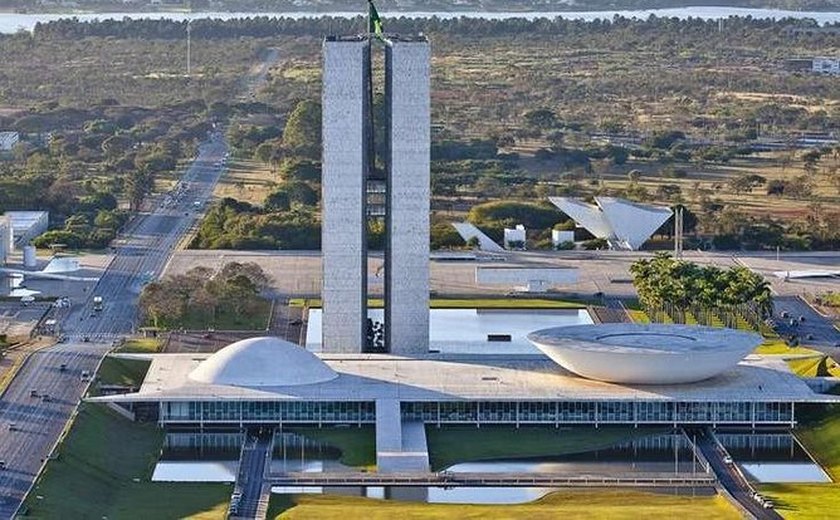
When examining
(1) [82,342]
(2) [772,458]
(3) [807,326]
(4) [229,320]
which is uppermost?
(1) [82,342]

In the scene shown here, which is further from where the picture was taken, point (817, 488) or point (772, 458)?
point (772, 458)

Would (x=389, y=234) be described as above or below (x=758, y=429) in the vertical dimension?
above

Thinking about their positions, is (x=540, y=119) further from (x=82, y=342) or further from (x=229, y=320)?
(x=82, y=342)

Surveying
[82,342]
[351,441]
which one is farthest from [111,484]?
[82,342]

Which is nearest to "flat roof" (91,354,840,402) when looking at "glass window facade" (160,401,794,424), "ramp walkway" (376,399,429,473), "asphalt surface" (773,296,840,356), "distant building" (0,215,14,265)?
"glass window facade" (160,401,794,424)

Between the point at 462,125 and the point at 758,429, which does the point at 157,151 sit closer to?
the point at 462,125

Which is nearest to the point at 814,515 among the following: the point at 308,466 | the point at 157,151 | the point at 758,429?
the point at 758,429
